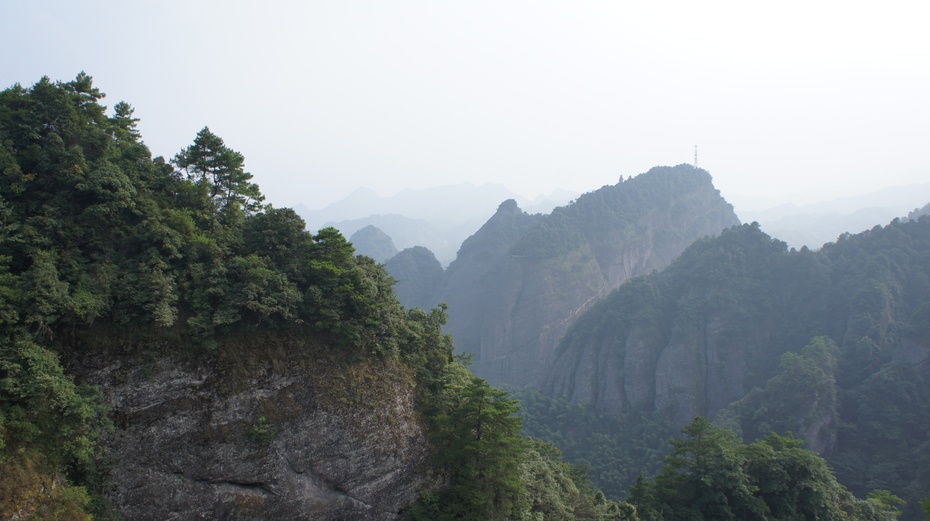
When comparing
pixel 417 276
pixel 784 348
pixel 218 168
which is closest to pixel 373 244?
pixel 417 276

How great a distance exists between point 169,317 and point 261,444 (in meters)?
4.89

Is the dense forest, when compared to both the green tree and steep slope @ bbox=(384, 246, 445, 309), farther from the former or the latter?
steep slope @ bbox=(384, 246, 445, 309)

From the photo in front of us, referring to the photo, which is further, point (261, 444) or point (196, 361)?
point (261, 444)

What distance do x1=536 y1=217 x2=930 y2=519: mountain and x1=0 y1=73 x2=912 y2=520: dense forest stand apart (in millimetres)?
26905

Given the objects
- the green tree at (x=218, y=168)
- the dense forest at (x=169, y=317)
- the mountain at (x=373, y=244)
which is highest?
the mountain at (x=373, y=244)

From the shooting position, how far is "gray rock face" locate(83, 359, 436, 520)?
44.2 ft

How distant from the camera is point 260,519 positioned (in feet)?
47.7

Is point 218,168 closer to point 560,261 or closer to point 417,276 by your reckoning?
point 560,261

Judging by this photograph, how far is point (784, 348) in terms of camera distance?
176 ft

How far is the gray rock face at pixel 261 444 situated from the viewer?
44.2 feet

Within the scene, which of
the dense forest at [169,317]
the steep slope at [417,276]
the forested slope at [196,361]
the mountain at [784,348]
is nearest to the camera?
the dense forest at [169,317]

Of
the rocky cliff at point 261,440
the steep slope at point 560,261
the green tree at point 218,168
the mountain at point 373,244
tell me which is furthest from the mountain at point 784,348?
the mountain at point 373,244

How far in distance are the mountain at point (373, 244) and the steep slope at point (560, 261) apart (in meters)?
52.7

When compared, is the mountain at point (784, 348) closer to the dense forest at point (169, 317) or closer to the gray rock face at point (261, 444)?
the dense forest at point (169, 317)
